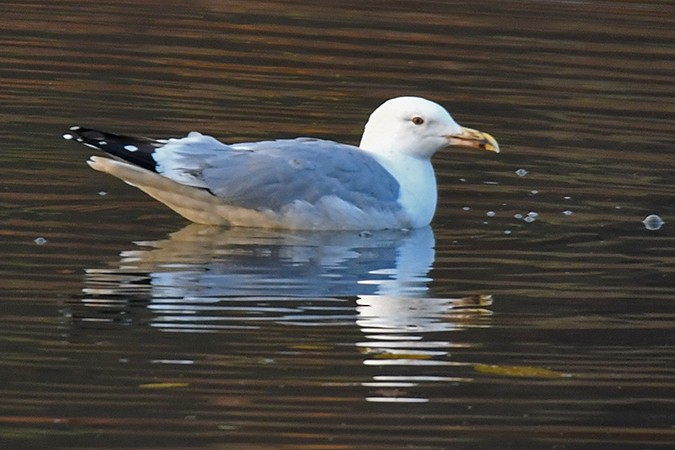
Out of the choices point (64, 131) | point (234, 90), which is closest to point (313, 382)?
point (64, 131)

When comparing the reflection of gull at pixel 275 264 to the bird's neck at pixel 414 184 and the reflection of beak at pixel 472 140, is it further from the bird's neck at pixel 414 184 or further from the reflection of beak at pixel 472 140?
the reflection of beak at pixel 472 140

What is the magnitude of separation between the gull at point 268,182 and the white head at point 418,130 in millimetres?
261

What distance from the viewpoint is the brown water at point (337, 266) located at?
6.65 meters

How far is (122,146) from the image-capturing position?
988 centimetres

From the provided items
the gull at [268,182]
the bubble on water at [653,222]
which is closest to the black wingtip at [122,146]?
the gull at [268,182]

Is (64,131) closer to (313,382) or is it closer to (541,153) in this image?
(541,153)

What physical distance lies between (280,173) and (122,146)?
0.85 m

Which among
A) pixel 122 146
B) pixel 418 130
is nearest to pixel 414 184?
pixel 418 130

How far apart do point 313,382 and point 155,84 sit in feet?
24.6

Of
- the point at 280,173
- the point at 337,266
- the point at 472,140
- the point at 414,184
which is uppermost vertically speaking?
the point at 472,140

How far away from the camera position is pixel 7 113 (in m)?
12.6

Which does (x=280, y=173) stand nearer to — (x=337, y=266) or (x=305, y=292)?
(x=337, y=266)

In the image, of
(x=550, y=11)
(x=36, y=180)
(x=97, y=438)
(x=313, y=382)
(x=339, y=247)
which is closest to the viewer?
(x=97, y=438)

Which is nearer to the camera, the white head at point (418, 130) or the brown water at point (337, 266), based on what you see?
the brown water at point (337, 266)
